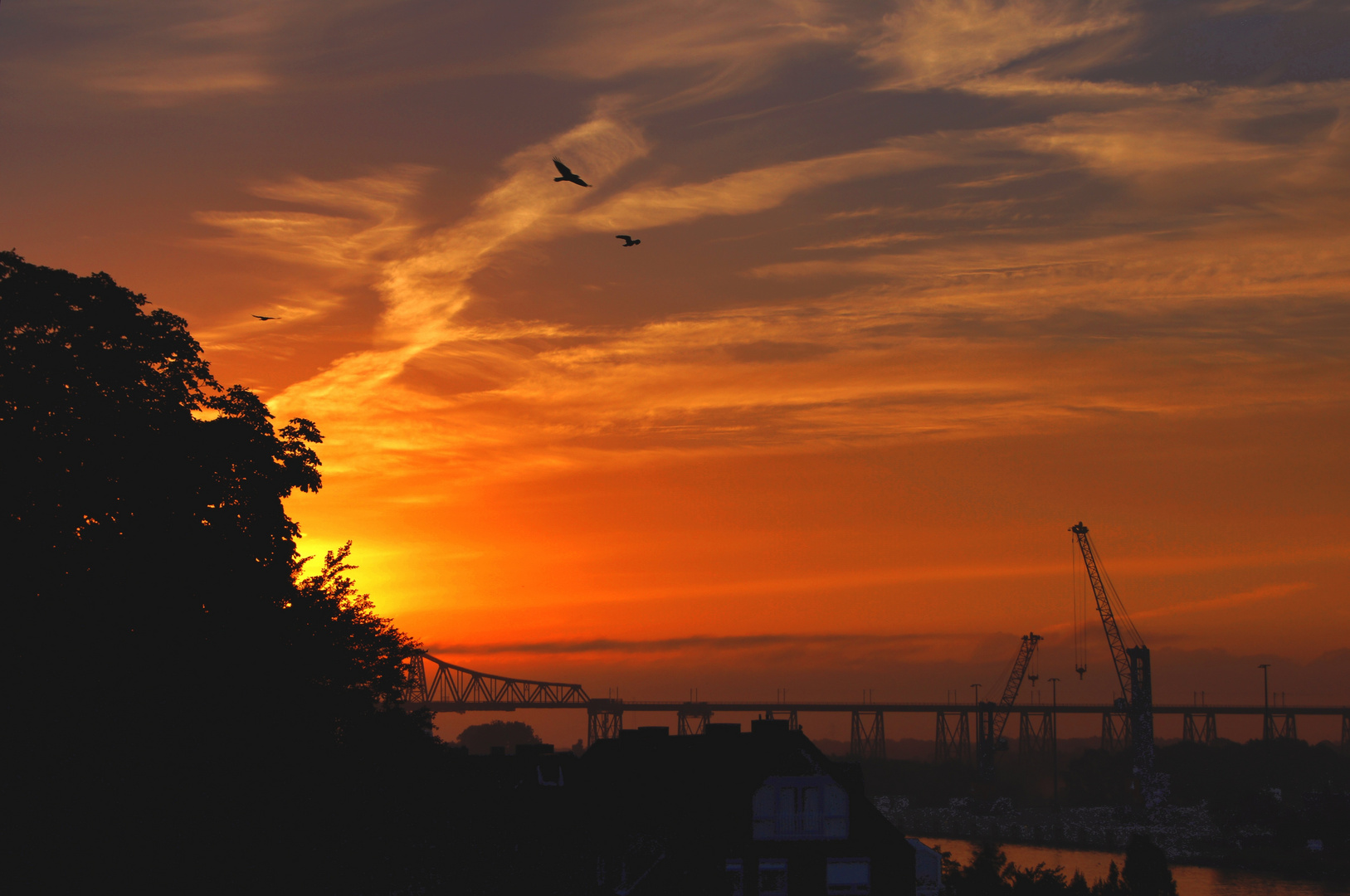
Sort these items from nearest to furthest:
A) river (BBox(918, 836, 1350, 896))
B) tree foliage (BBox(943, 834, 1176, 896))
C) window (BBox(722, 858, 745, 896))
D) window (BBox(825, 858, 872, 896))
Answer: window (BBox(722, 858, 745, 896)) → window (BBox(825, 858, 872, 896)) → tree foliage (BBox(943, 834, 1176, 896)) → river (BBox(918, 836, 1350, 896))

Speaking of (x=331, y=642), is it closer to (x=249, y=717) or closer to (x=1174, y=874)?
(x=249, y=717)

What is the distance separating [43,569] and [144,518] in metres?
3.30

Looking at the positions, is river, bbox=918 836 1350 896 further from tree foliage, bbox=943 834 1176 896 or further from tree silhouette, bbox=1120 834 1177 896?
tree silhouette, bbox=1120 834 1177 896

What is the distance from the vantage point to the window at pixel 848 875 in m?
53.0

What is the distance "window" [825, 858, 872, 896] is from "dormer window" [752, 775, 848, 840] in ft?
3.32

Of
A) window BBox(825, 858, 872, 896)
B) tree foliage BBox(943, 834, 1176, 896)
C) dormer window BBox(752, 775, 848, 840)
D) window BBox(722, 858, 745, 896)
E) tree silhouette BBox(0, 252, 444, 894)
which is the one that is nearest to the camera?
tree silhouette BBox(0, 252, 444, 894)

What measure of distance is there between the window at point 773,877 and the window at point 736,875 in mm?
779

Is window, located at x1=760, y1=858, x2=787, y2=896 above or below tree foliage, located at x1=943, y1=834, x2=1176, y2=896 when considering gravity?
above

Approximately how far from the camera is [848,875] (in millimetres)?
53219

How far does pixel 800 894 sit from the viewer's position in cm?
5297

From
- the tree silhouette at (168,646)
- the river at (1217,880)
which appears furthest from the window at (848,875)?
the river at (1217,880)

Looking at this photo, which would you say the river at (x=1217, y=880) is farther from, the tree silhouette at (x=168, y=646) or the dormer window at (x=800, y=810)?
the tree silhouette at (x=168, y=646)

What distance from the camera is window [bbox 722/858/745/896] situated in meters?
52.8

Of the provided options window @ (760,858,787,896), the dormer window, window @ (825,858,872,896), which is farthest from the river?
window @ (760,858,787,896)
